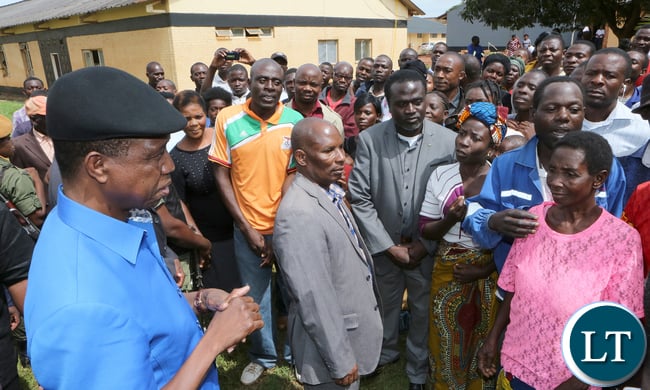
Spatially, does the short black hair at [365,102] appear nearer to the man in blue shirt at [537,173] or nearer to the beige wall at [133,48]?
the man in blue shirt at [537,173]

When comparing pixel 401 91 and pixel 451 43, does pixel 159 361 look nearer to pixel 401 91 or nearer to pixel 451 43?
pixel 401 91

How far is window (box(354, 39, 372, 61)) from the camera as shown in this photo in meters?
19.6

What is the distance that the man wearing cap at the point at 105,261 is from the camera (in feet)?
3.39

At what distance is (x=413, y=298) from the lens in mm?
3152

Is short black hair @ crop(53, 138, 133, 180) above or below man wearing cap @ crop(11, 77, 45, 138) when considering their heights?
above

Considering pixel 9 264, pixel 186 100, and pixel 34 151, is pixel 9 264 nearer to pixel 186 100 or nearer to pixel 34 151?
pixel 186 100

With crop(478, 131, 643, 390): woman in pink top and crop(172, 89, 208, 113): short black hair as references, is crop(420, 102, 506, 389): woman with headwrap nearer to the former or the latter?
crop(478, 131, 643, 390): woman in pink top

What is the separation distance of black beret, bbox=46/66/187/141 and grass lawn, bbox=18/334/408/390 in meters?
2.82

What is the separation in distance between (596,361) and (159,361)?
4.79 feet

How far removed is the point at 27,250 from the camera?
6.26 ft

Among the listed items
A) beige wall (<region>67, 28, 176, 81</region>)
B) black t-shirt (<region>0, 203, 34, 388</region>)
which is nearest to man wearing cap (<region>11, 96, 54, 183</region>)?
black t-shirt (<region>0, 203, 34, 388</region>)

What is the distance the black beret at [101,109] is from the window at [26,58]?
2725 centimetres

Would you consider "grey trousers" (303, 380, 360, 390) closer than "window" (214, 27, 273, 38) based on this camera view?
Yes

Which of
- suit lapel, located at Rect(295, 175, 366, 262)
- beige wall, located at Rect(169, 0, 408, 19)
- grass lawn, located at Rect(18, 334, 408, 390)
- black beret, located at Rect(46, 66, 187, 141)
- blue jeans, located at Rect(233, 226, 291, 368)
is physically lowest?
grass lawn, located at Rect(18, 334, 408, 390)
